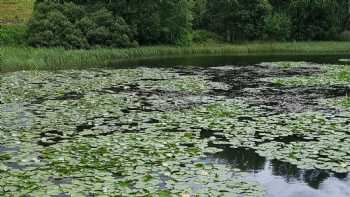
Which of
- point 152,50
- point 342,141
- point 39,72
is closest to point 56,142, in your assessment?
point 342,141

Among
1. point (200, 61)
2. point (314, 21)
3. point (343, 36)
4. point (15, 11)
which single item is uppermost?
point (15, 11)

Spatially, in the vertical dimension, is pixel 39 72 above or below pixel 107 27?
below

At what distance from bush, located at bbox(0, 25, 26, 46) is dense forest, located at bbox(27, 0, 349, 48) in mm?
816

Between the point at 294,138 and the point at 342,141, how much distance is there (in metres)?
1.09

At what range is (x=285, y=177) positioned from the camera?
9.42 metres

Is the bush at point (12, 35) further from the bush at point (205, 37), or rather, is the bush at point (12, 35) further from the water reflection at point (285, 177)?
the water reflection at point (285, 177)

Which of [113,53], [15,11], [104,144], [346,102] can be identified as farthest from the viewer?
[15,11]

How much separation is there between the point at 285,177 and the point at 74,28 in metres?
29.5

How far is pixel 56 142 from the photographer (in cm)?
1138

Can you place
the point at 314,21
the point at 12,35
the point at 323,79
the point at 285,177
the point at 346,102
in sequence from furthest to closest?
the point at 314,21 → the point at 12,35 → the point at 323,79 → the point at 346,102 → the point at 285,177

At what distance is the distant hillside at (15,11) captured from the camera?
4188cm

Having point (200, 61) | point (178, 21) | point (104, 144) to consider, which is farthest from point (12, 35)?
point (104, 144)

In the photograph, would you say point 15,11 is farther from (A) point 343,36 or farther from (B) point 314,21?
(A) point 343,36

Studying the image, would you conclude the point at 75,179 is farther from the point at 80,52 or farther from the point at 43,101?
the point at 80,52
